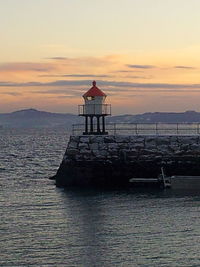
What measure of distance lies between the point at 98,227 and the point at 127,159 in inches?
481

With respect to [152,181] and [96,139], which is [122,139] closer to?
[96,139]

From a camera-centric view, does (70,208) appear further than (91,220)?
Yes

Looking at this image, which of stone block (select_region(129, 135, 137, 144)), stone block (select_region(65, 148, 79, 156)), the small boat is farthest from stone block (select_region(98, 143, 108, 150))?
the small boat

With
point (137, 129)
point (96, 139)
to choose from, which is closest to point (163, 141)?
point (137, 129)

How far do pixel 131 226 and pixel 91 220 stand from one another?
86.7 inches

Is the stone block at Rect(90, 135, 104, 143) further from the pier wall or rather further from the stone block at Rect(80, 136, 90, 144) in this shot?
the stone block at Rect(80, 136, 90, 144)

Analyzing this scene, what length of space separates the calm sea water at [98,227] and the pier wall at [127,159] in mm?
2122

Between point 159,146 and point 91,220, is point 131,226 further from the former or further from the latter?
point 159,146

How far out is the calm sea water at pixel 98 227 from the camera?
64.1 ft

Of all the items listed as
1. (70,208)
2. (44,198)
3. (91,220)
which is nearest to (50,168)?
(44,198)

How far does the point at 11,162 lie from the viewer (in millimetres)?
57531

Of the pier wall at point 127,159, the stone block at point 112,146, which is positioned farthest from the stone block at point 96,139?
the stone block at point 112,146

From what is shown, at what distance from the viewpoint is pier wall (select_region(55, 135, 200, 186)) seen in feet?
118

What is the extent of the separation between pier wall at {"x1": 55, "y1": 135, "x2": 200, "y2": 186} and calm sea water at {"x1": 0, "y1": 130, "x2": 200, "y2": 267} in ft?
6.96
